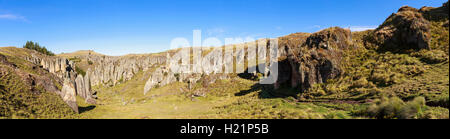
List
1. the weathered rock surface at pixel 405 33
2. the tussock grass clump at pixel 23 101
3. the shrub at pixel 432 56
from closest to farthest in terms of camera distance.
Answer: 1. the tussock grass clump at pixel 23 101
2. the shrub at pixel 432 56
3. the weathered rock surface at pixel 405 33

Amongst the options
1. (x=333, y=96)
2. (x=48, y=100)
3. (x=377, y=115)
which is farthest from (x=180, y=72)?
(x=377, y=115)

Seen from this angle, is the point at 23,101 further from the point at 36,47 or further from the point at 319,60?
the point at 36,47

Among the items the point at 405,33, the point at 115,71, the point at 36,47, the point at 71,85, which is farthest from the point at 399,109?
the point at 36,47

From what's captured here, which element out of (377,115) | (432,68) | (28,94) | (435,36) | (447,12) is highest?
(447,12)

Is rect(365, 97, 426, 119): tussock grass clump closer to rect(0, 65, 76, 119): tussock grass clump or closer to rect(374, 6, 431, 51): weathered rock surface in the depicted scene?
rect(374, 6, 431, 51): weathered rock surface

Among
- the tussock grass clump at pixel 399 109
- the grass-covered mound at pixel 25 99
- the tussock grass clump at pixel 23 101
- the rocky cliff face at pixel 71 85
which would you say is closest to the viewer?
the tussock grass clump at pixel 399 109

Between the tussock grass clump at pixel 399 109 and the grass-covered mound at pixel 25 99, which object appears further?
the grass-covered mound at pixel 25 99

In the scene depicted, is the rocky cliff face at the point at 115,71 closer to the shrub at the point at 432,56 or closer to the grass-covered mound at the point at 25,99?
the grass-covered mound at the point at 25,99

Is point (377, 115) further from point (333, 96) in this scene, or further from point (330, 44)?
point (330, 44)

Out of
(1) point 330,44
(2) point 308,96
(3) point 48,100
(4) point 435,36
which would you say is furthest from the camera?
(1) point 330,44

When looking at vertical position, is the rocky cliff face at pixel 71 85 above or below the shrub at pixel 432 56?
below

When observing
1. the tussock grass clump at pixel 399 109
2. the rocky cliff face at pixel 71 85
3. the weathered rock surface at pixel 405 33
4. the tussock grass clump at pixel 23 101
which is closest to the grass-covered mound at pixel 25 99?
the tussock grass clump at pixel 23 101

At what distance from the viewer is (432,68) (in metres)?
19.8
